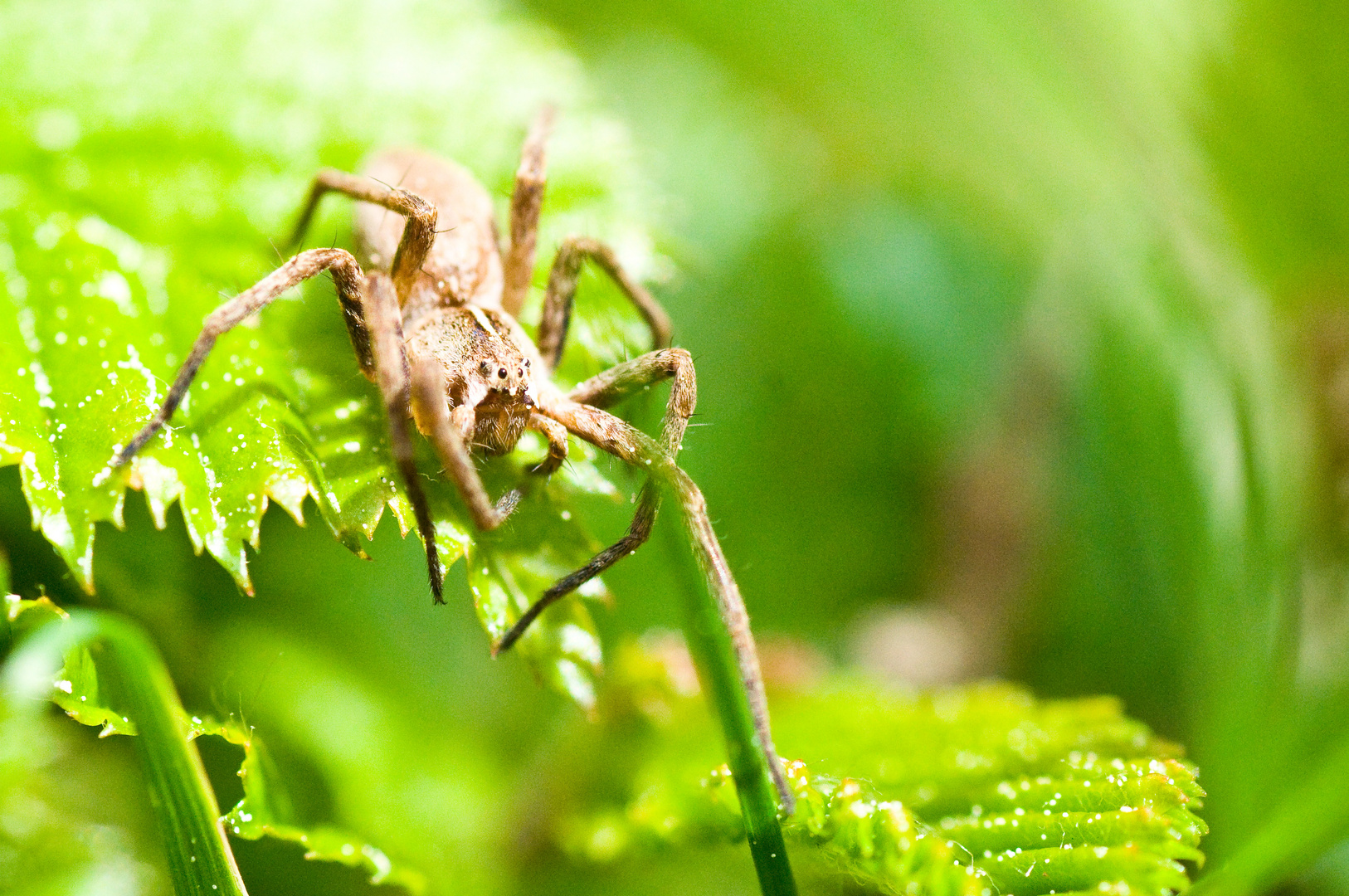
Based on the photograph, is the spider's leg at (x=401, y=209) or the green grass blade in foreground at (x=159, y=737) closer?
the green grass blade in foreground at (x=159, y=737)

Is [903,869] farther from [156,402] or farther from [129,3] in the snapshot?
[129,3]

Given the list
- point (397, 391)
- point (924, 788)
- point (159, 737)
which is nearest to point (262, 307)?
point (397, 391)

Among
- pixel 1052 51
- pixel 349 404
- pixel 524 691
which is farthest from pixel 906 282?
pixel 349 404

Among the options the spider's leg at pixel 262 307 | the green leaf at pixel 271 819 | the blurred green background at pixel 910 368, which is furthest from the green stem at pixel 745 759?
the spider's leg at pixel 262 307

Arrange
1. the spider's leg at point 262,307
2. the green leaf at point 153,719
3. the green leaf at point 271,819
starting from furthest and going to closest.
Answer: the spider's leg at point 262,307 → the green leaf at point 271,819 → the green leaf at point 153,719

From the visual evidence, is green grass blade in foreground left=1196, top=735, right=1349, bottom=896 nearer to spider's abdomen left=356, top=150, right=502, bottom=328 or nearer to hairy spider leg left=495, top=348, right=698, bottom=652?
hairy spider leg left=495, top=348, right=698, bottom=652

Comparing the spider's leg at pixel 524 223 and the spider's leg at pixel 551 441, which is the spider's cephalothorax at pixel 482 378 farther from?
the spider's leg at pixel 524 223

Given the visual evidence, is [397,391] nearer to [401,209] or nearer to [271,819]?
[401,209]
